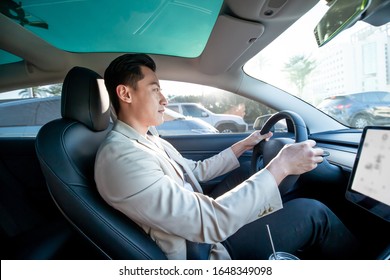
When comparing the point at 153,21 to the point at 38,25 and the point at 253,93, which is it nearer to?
the point at 38,25

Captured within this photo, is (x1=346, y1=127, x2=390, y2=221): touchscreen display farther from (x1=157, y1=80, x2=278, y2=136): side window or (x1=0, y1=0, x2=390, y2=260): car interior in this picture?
(x1=157, y1=80, x2=278, y2=136): side window

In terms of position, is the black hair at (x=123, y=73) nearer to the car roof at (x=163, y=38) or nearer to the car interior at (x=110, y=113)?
the car interior at (x=110, y=113)

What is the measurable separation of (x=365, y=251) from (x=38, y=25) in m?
2.18

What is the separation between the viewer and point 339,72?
194 centimetres

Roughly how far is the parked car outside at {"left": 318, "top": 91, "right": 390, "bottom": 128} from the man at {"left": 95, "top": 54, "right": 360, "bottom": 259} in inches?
35.3

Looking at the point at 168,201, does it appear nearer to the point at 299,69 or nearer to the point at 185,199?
the point at 185,199

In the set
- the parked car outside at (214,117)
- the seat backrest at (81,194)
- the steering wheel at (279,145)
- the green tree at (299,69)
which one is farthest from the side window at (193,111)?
the seat backrest at (81,194)

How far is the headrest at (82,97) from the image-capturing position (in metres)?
1.15

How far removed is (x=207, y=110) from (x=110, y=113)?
3.94 ft

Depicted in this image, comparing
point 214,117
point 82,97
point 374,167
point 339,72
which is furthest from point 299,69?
point 82,97

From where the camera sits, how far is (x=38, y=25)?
1.84m

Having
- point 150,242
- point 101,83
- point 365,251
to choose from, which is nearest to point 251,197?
point 150,242

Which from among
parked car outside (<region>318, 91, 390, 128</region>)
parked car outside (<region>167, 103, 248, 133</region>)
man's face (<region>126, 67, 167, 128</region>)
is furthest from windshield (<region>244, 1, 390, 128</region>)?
man's face (<region>126, 67, 167, 128</region>)

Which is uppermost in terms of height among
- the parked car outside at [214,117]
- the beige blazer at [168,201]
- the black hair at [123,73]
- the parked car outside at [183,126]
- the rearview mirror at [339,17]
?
the rearview mirror at [339,17]
